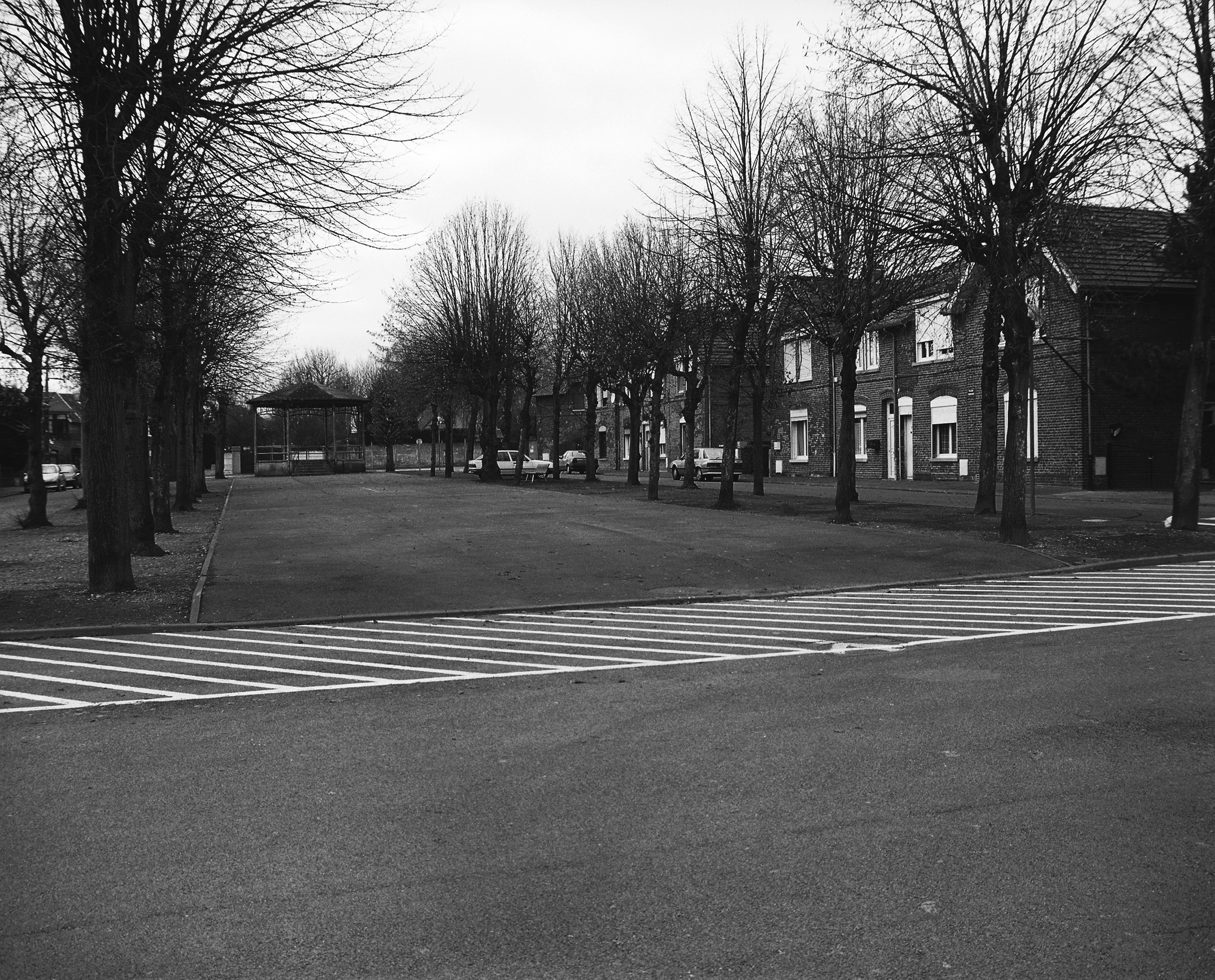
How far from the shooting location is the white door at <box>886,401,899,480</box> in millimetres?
47406

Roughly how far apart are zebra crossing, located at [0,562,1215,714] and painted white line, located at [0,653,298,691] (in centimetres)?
2

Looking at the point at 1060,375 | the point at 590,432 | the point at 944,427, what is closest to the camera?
the point at 1060,375

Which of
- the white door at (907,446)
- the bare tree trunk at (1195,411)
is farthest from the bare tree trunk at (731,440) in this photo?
the white door at (907,446)

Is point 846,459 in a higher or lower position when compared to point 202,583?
higher

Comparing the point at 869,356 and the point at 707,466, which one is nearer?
the point at 869,356

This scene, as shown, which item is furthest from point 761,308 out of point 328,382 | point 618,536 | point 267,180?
point 328,382

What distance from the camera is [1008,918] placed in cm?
394

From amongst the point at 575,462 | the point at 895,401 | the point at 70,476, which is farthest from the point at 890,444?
the point at 70,476

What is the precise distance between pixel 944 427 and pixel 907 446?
2835 mm

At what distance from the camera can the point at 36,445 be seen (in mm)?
29109

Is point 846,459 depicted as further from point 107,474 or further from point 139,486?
point 107,474

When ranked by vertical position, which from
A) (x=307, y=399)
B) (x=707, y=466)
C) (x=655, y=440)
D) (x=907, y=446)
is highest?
(x=307, y=399)

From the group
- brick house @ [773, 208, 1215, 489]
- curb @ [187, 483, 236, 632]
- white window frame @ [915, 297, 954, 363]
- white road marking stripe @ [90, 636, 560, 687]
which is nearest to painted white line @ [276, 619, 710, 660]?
white road marking stripe @ [90, 636, 560, 687]

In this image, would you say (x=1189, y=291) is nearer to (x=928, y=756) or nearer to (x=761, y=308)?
(x=761, y=308)
